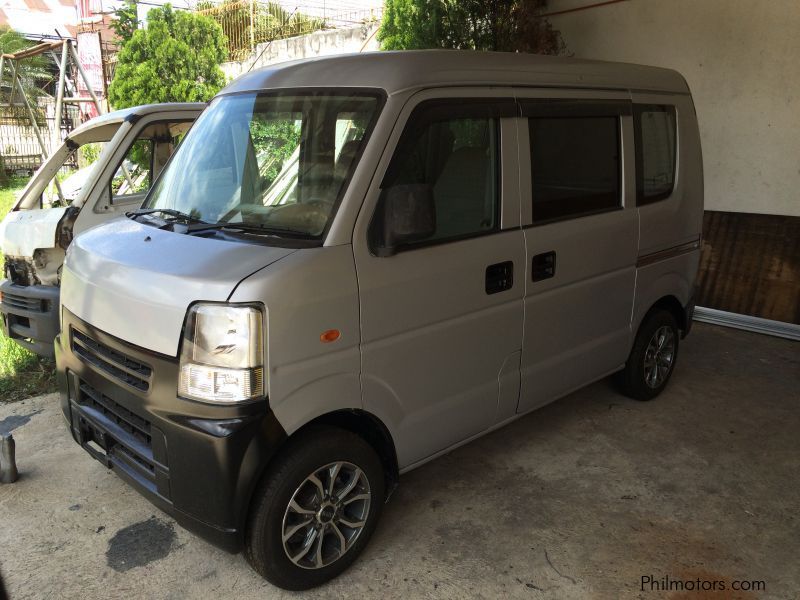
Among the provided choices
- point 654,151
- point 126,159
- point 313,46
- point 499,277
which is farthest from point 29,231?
point 313,46

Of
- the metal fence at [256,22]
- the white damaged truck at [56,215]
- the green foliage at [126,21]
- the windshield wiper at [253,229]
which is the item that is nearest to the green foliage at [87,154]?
the green foliage at [126,21]

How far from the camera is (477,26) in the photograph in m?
6.89

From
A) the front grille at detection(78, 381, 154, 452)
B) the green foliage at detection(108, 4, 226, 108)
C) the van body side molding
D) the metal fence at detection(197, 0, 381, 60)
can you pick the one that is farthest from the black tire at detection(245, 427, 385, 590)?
the metal fence at detection(197, 0, 381, 60)

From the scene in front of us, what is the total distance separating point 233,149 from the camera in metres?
3.19

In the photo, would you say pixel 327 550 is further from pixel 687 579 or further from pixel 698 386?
pixel 698 386

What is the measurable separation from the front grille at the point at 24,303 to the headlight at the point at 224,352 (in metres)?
2.63

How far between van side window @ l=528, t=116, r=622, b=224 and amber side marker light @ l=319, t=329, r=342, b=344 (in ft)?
4.29

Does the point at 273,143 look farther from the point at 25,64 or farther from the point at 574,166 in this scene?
the point at 25,64

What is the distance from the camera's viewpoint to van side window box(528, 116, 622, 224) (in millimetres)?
3354

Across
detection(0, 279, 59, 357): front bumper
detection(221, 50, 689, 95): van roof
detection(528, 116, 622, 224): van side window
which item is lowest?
detection(0, 279, 59, 357): front bumper

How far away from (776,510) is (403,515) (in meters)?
1.92

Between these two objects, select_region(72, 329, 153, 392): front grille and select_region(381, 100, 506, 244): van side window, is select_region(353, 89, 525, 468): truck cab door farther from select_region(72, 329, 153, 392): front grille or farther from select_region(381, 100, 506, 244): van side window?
select_region(72, 329, 153, 392): front grille

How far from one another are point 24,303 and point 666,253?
435cm

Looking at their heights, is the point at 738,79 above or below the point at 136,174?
above
